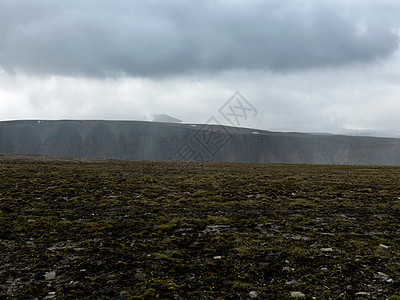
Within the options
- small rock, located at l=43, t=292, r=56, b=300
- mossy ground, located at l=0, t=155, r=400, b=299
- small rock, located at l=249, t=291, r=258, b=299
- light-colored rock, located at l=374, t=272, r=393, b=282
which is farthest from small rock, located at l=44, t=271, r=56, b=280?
light-colored rock, located at l=374, t=272, r=393, b=282

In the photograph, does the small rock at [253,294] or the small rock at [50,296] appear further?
the small rock at [253,294]

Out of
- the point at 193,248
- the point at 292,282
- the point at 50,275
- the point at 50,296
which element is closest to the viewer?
the point at 50,296

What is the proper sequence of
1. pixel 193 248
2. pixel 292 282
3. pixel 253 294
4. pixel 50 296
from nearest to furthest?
1. pixel 50 296
2. pixel 253 294
3. pixel 292 282
4. pixel 193 248

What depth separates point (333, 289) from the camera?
245 inches

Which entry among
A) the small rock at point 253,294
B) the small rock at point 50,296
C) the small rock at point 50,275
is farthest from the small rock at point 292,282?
the small rock at point 50,275

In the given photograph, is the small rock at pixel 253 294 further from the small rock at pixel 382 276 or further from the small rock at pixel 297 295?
the small rock at pixel 382 276

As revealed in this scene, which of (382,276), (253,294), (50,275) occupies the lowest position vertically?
(50,275)

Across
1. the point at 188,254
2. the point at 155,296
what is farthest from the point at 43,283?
the point at 188,254

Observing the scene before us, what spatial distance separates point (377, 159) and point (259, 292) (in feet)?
Result: 736

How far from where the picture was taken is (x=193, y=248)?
28.9 feet

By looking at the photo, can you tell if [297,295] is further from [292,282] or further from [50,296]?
[50,296]

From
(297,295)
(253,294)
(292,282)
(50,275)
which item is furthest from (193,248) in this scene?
(50,275)

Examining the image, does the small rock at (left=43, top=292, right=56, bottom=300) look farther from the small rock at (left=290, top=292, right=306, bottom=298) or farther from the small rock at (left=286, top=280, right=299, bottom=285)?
the small rock at (left=286, top=280, right=299, bottom=285)

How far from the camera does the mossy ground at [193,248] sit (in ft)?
20.6
